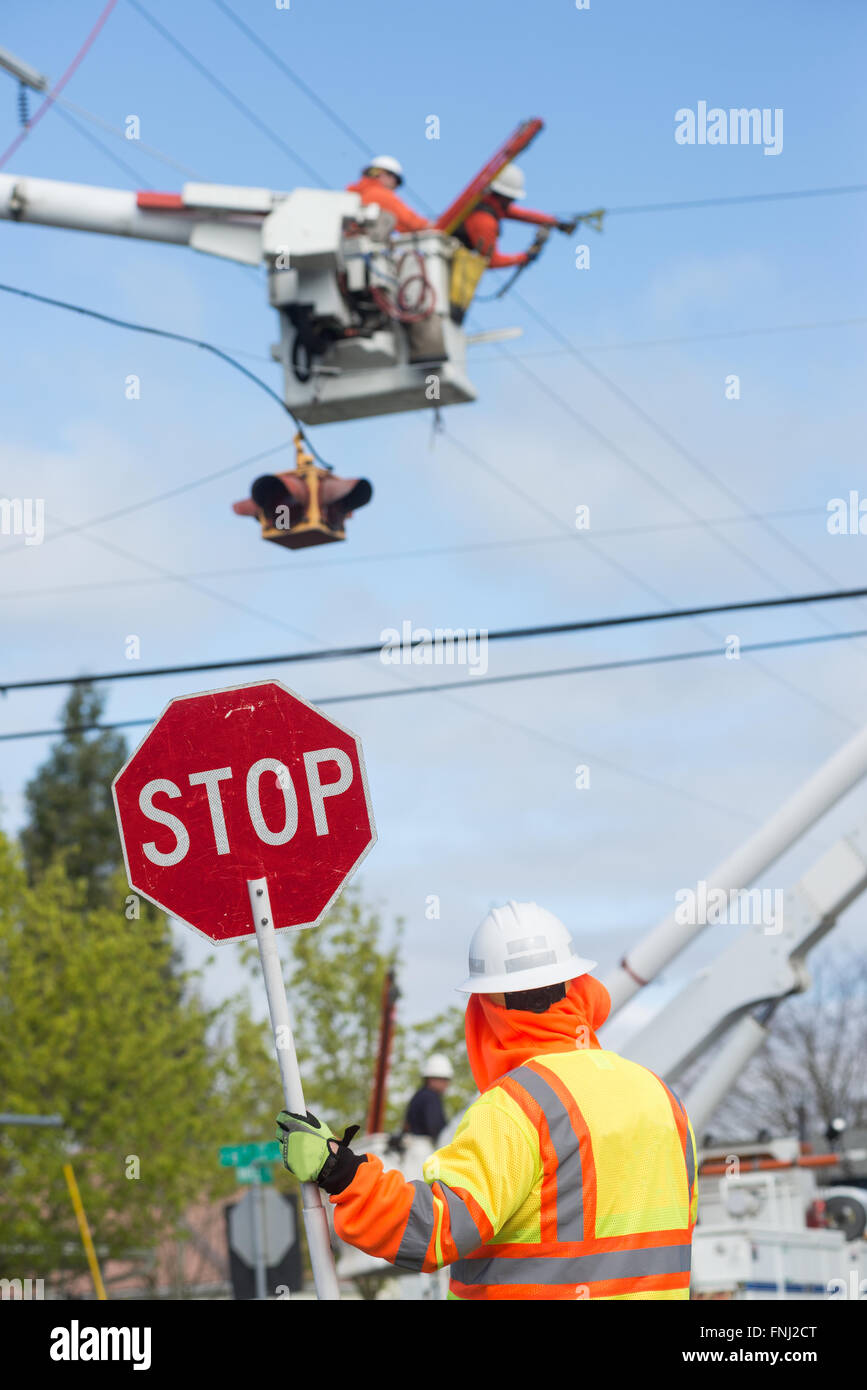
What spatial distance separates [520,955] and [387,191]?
26.2ft

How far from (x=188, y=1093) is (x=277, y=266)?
2795 centimetres

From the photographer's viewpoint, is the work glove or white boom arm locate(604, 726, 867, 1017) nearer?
the work glove

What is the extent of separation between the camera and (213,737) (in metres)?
3.80

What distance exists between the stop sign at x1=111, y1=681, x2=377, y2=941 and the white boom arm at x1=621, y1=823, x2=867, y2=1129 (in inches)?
404

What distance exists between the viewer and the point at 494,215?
35.2ft

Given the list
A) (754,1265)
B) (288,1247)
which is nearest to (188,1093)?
(288,1247)

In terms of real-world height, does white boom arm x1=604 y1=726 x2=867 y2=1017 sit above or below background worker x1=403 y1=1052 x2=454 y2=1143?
above

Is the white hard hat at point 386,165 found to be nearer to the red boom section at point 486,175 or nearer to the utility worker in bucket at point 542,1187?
the red boom section at point 486,175

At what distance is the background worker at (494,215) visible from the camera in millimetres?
10664

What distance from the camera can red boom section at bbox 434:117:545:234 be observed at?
10.5m

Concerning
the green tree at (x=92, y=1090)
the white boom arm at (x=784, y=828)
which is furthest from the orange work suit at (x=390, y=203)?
the green tree at (x=92, y=1090)

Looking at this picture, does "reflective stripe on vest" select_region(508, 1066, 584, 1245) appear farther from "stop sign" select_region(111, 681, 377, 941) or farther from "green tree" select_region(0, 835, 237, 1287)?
"green tree" select_region(0, 835, 237, 1287)

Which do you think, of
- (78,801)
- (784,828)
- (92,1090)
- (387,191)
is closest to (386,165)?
(387,191)

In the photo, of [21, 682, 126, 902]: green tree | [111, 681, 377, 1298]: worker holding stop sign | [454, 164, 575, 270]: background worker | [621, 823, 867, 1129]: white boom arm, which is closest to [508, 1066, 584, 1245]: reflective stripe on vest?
[111, 681, 377, 1298]: worker holding stop sign
